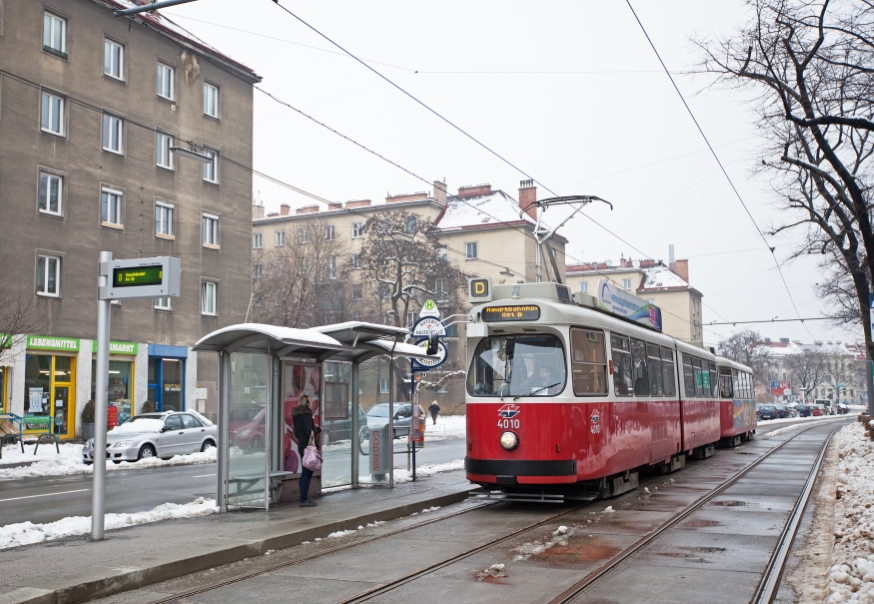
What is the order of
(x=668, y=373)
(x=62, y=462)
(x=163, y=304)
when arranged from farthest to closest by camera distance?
(x=163, y=304) < (x=62, y=462) < (x=668, y=373)

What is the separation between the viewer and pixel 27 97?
98.9ft

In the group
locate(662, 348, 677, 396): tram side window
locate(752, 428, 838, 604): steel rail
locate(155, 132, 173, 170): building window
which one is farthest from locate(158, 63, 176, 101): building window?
locate(752, 428, 838, 604): steel rail

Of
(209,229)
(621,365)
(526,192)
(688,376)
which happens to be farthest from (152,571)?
(526,192)

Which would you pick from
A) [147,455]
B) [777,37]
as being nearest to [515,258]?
[147,455]

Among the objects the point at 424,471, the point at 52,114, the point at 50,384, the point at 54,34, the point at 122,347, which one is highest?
the point at 54,34

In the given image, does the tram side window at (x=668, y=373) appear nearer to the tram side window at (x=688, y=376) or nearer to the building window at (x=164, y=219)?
the tram side window at (x=688, y=376)

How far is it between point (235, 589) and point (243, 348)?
5310mm

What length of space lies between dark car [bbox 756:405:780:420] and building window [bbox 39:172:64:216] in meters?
57.6

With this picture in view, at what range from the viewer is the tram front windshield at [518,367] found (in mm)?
13289

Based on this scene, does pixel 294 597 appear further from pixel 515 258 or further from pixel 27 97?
pixel 515 258

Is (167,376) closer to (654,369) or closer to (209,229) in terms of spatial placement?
(209,229)

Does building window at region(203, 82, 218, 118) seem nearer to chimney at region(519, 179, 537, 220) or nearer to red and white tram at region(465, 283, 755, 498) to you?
red and white tram at region(465, 283, 755, 498)

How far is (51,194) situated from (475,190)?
44152 millimetres

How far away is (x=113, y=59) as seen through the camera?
3375cm
